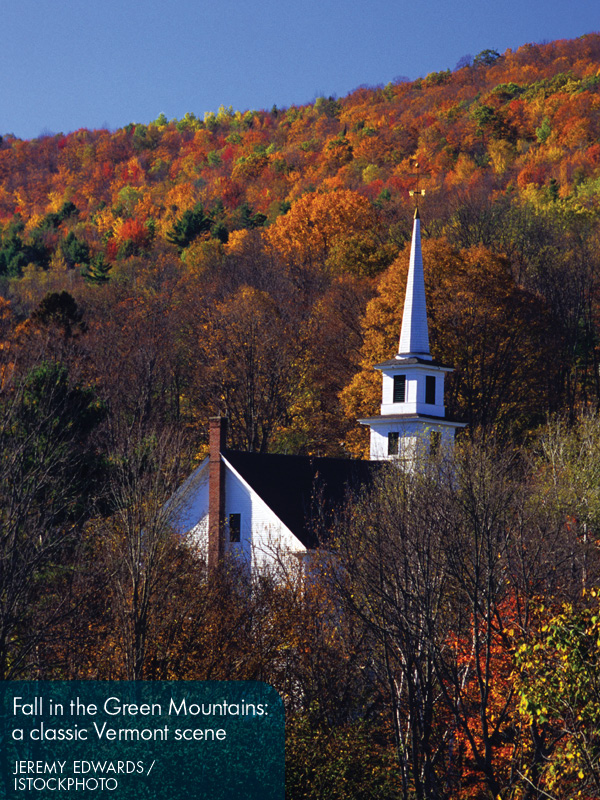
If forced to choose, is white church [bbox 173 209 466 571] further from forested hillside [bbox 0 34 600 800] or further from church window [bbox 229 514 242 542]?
forested hillside [bbox 0 34 600 800]

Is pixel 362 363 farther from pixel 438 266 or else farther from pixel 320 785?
pixel 320 785

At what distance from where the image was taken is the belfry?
4589 cm

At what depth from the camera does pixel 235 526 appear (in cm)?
4100

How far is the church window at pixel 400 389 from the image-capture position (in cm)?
4684

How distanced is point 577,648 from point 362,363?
130 ft

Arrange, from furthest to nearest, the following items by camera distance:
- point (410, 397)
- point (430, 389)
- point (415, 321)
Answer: point (415, 321) → point (430, 389) → point (410, 397)

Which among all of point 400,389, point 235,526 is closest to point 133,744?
point 235,526

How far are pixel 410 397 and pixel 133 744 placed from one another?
27344 mm

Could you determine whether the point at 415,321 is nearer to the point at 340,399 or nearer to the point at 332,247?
the point at 340,399

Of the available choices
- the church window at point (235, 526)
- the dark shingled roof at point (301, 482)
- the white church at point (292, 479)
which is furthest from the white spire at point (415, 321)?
the church window at point (235, 526)

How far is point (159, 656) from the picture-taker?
2578cm

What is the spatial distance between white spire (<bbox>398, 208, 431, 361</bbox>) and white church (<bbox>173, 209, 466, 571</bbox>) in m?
0.28

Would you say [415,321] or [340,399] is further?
[340,399]

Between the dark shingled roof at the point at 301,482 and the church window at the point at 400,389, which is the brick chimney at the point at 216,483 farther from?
the church window at the point at 400,389
